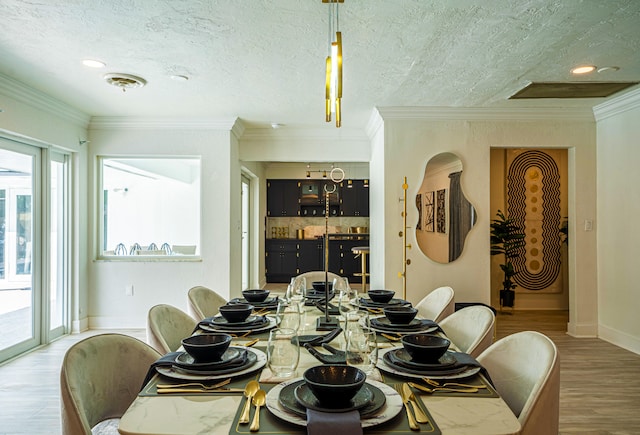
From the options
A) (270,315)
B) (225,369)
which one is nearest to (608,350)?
(270,315)

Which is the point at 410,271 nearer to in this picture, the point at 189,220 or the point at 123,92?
the point at 189,220

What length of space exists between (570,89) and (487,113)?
0.90 meters

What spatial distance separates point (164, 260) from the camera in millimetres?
5281

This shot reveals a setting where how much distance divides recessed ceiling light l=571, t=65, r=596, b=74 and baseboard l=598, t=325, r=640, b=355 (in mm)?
2606

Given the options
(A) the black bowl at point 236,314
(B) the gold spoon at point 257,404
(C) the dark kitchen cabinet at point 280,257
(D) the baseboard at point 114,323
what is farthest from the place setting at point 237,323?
(C) the dark kitchen cabinet at point 280,257

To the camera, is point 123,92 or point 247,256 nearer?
point 123,92

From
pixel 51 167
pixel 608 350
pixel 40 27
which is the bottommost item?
pixel 608 350

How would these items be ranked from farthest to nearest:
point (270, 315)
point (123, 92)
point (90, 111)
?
point (90, 111) → point (123, 92) → point (270, 315)

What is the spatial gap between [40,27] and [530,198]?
614 cm

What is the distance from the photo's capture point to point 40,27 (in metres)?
2.73

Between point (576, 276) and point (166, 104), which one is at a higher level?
point (166, 104)

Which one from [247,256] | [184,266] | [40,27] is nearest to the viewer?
[40,27]

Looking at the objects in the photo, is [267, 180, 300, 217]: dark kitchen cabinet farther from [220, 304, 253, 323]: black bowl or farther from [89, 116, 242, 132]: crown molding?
[220, 304, 253, 323]: black bowl

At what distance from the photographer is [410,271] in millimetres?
4801
